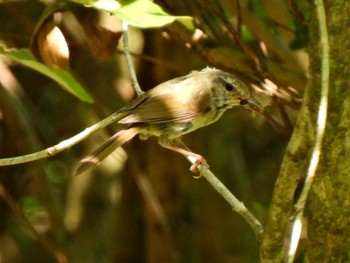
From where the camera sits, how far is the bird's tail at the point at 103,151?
2587mm

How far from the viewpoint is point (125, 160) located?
13.6 ft

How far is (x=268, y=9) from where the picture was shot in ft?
11.1

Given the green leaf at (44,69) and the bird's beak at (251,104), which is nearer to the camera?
the green leaf at (44,69)

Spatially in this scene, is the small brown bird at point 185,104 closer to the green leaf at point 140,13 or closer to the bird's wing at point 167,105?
the bird's wing at point 167,105

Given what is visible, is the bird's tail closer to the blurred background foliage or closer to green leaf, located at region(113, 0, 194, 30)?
the blurred background foliage

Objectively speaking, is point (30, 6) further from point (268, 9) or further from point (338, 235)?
point (338, 235)

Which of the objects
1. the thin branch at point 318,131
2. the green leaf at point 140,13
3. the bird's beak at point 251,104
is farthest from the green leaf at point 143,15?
the bird's beak at point 251,104

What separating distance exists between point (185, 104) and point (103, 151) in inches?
17.9

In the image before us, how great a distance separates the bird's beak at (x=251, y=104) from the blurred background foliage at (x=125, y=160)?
256 millimetres

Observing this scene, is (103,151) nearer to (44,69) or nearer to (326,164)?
(44,69)

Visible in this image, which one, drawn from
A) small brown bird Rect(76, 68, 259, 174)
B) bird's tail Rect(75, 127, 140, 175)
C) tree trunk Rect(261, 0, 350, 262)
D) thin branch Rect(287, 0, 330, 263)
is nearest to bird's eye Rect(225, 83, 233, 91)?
small brown bird Rect(76, 68, 259, 174)

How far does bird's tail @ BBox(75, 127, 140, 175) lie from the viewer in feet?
8.49

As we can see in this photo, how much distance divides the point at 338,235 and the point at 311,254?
110mm

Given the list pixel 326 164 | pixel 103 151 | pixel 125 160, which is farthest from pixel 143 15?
pixel 125 160
